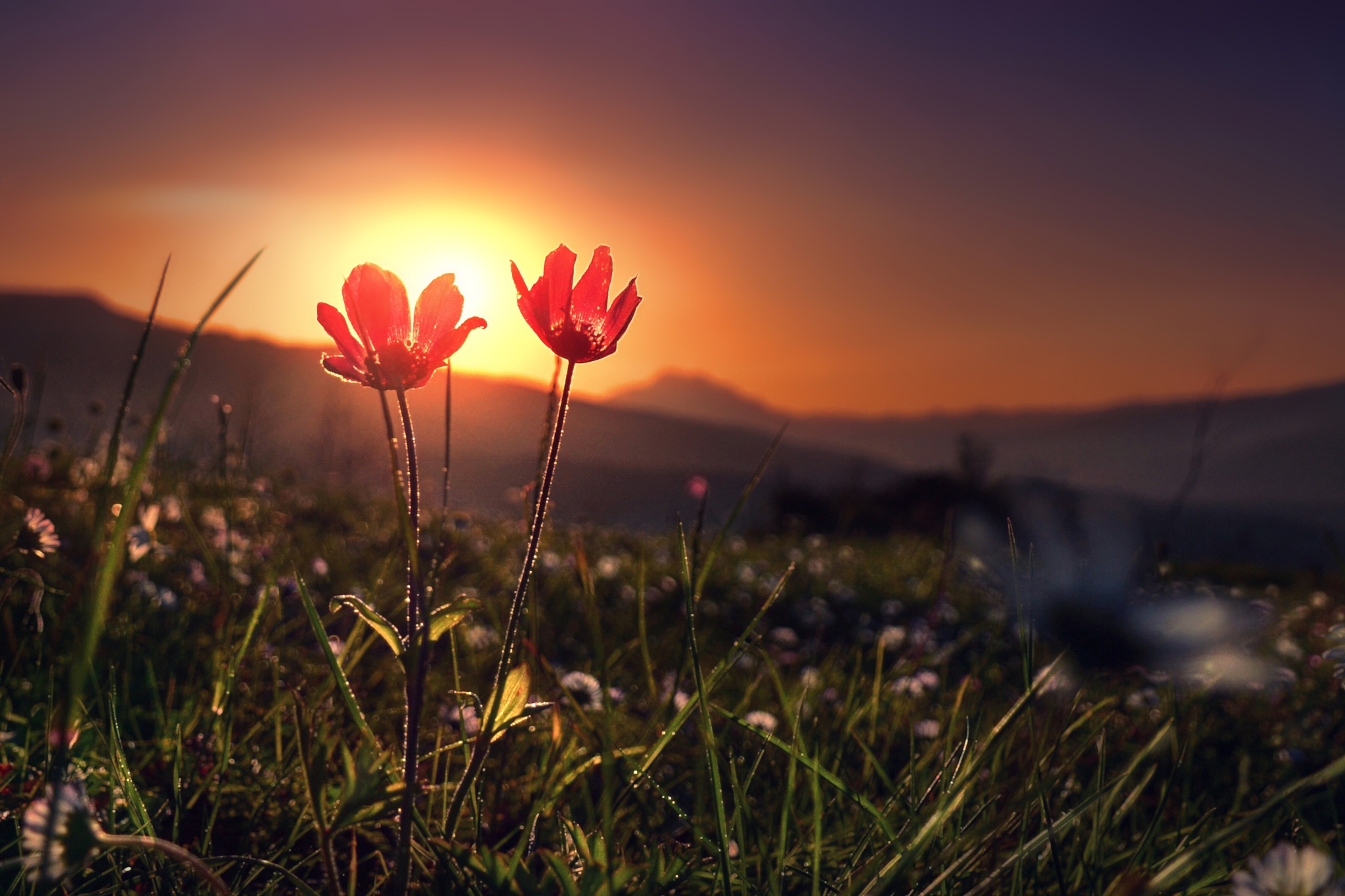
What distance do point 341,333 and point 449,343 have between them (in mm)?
142

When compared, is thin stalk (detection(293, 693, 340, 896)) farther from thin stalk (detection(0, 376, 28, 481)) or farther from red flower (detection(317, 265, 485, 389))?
thin stalk (detection(0, 376, 28, 481))

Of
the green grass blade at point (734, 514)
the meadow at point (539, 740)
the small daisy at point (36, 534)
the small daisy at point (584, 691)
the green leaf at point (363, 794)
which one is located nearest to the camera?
the green leaf at point (363, 794)

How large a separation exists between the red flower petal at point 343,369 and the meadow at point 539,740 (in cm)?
1

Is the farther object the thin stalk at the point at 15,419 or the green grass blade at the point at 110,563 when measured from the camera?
the thin stalk at the point at 15,419

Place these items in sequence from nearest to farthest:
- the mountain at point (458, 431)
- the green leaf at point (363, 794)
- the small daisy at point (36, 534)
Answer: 1. the green leaf at point (363, 794)
2. the small daisy at point (36, 534)
3. the mountain at point (458, 431)

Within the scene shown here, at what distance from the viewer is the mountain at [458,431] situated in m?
14.8

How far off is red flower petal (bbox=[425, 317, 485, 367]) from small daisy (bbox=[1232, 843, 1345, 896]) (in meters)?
0.92

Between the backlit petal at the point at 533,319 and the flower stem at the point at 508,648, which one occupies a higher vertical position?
the backlit petal at the point at 533,319

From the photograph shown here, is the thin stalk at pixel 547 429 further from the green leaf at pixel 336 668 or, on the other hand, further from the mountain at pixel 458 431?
the mountain at pixel 458 431

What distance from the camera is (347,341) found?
1.02m

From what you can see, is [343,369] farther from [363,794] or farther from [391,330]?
[363,794]

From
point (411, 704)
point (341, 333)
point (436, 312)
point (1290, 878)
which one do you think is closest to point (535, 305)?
point (436, 312)

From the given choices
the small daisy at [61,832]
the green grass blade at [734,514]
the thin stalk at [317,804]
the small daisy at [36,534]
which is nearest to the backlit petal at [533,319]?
the green grass blade at [734,514]

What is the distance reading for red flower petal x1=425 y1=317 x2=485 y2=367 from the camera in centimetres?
99
